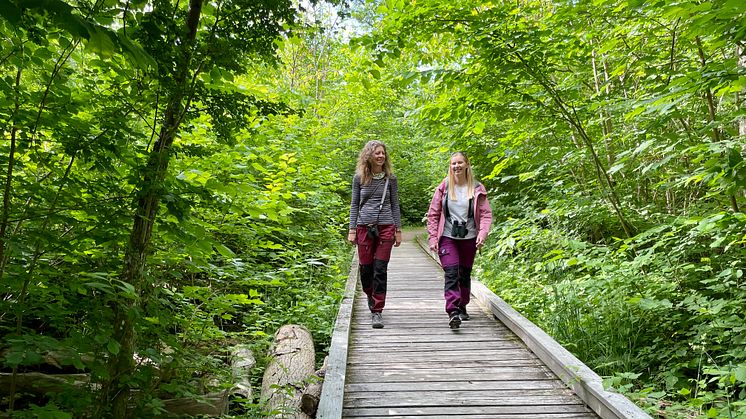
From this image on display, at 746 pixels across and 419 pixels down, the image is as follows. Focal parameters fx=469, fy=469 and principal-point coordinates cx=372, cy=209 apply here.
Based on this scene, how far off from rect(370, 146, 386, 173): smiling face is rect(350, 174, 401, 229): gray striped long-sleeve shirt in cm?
16

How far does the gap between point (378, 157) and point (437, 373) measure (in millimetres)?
2549

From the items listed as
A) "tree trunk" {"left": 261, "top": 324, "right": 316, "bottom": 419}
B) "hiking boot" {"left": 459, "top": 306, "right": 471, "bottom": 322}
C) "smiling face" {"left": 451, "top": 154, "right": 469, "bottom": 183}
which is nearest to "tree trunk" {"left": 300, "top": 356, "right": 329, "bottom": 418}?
"tree trunk" {"left": 261, "top": 324, "right": 316, "bottom": 419}

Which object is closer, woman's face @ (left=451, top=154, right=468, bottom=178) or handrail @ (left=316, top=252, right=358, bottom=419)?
handrail @ (left=316, top=252, right=358, bottom=419)

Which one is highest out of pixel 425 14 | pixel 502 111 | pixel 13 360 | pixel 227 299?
pixel 425 14

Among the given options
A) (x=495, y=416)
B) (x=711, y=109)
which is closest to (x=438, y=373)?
(x=495, y=416)

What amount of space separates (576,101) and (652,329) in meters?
3.13

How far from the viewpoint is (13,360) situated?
1.98 metres

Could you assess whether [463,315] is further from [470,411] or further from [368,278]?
[470,411]

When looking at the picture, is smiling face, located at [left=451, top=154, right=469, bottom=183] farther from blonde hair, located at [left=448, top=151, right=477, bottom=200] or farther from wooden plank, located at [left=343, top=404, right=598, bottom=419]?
wooden plank, located at [left=343, top=404, right=598, bottom=419]

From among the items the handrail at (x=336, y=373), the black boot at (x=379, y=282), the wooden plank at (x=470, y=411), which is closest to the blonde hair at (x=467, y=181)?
the black boot at (x=379, y=282)

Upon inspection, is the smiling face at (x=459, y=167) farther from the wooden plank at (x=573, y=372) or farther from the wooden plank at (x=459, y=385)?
the wooden plank at (x=459, y=385)

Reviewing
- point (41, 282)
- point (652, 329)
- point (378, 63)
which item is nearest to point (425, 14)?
point (378, 63)

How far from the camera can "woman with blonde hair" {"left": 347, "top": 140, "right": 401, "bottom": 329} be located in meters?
5.57

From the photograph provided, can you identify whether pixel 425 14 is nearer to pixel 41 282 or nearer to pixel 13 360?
pixel 41 282
